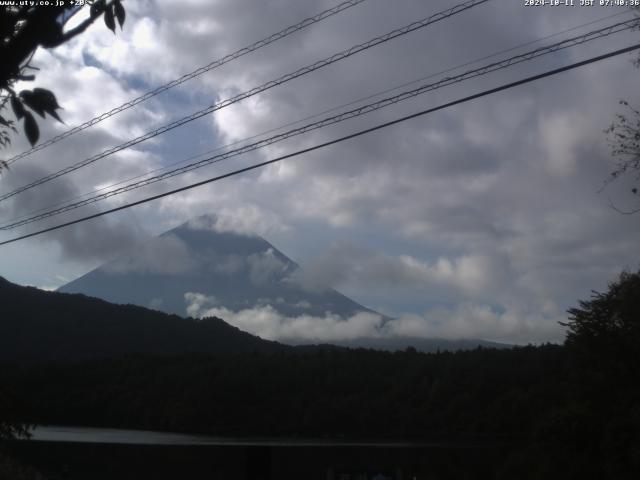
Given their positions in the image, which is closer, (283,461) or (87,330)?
(283,461)

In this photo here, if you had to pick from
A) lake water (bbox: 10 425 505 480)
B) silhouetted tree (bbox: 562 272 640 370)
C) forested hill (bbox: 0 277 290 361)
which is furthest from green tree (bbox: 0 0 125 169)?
forested hill (bbox: 0 277 290 361)

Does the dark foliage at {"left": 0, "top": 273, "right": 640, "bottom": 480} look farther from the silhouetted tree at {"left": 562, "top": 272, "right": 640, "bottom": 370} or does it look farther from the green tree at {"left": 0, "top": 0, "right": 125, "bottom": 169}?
the green tree at {"left": 0, "top": 0, "right": 125, "bottom": 169}

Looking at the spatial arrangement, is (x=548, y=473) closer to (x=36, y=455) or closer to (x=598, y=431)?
(x=598, y=431)

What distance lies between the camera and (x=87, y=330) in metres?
56.6

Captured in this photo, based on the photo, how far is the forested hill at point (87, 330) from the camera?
4772 cm

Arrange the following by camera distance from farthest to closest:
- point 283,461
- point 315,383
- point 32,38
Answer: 1. point 315,383
2. point 283,461
3. point 32,38

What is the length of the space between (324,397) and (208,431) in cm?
857

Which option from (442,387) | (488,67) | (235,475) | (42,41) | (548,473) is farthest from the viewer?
(442,387)

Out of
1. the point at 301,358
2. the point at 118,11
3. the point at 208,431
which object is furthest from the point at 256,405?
the point at 118,11

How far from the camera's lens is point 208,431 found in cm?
4519

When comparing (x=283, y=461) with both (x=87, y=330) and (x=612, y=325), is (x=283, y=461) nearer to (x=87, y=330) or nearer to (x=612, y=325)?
(x=612, y=325)

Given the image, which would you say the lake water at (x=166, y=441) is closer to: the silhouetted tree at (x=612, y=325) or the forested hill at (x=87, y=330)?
the silhouetted tree at (x=612, y=325)

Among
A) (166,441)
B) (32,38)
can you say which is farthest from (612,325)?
(32,38)

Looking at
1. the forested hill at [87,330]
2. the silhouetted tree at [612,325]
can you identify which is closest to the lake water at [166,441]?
the silhouetted tree at [612,325]
